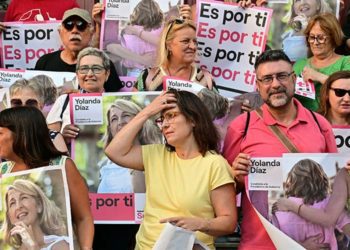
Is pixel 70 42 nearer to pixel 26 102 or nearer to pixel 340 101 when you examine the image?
pixel 26 102

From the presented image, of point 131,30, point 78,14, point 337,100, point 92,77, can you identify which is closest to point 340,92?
point 337,100

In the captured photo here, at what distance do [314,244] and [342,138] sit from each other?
1.07 m

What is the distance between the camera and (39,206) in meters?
4.12

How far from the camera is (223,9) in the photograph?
6730 millimetres

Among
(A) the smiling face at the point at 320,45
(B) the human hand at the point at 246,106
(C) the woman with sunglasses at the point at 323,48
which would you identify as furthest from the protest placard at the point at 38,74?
(A) the smiling face at the point at 320,45

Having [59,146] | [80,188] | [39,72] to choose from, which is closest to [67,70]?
[39,72]

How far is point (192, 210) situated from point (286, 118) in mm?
825

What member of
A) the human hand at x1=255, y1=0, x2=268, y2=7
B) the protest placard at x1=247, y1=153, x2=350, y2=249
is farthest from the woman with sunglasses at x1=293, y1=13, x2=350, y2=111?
the protest placard at x1=247, y1=153, x2=350, y2=249

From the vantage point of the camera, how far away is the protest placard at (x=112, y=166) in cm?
535

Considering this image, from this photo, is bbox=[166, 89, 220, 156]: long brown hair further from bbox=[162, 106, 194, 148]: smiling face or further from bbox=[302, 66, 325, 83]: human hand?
bbox=[302, 66, 325, 83]: human hand

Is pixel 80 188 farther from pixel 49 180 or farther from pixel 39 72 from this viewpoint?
pixel 39 72

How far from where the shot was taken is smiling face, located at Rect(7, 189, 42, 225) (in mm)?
4105

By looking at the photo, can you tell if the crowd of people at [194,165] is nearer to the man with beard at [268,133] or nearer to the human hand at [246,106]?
the man with beard at [268,133]

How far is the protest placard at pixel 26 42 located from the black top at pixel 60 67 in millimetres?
341
